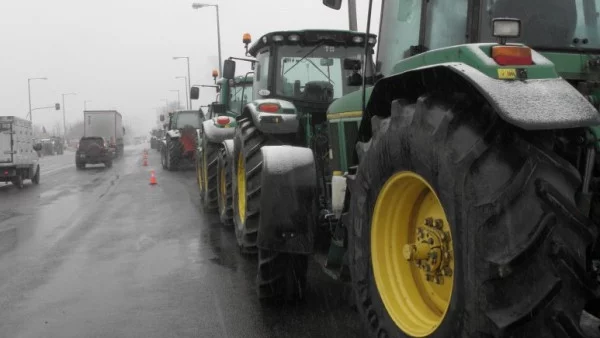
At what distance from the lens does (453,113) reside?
2578mm

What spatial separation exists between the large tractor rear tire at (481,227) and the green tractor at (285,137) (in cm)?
154

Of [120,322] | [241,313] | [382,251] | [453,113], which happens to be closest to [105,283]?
[120,322]

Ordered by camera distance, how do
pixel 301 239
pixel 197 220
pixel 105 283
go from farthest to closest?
pixel 197 220 < pixel 105 283 < pixel 301 239

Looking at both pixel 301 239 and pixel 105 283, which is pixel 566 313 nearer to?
pixel 301 239

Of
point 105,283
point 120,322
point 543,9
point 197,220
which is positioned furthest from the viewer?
point 197,220

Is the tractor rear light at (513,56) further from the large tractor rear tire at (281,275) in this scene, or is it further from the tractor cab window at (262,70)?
the tractor cab window at (262,70)

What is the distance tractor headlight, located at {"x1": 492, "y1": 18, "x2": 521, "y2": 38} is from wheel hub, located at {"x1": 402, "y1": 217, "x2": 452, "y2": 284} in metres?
0.92

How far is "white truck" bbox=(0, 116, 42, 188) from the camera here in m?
18.2

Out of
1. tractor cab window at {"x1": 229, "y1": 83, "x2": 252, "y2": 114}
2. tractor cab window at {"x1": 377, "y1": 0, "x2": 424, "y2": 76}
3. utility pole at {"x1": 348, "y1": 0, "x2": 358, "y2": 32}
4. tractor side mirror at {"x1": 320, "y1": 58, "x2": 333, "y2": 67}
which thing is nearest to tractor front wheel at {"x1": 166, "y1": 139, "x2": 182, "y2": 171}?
tractor cab window at {"x1": 229, "y1": 83, "x2": 252, "y2": 114}

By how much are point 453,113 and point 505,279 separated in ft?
2.44

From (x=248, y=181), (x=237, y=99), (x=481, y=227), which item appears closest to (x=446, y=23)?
(x=481, y=227)

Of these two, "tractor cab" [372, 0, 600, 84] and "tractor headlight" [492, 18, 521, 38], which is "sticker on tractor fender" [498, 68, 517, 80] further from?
"tractor cab" [372, 0, 600, 84]

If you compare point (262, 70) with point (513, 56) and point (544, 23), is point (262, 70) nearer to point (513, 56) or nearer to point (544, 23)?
point (544, 23)

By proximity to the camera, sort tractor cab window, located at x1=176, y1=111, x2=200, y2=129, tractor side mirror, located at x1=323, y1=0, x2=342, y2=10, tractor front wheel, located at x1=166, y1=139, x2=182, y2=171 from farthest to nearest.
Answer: tractor cab window, located at x1=176, y1=111, x2=200, y2=129
tractor front wheel, located at x1=166, y1=139, x2=182, y2=171
tractor side mirror, located at x1=323, y1=0, x2=342, y2=10
